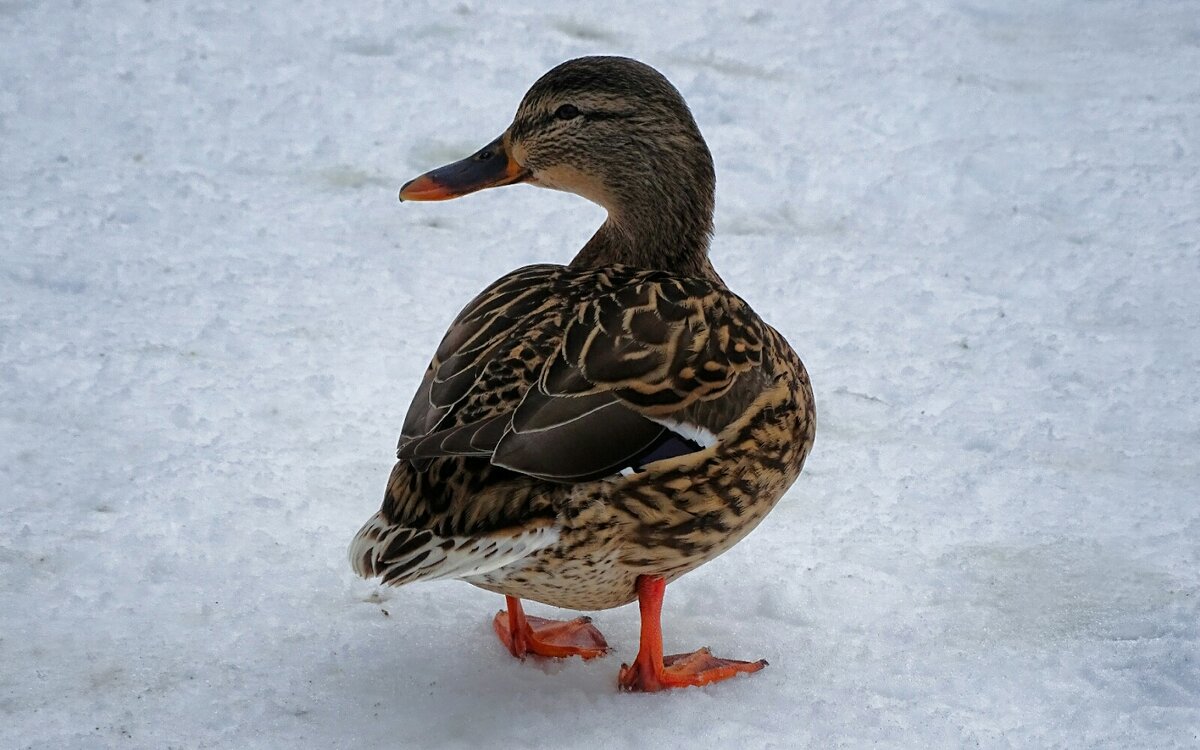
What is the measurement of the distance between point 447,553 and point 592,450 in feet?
1.10

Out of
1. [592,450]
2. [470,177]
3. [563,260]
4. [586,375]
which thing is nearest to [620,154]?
[470,177]

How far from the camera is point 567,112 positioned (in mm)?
3484

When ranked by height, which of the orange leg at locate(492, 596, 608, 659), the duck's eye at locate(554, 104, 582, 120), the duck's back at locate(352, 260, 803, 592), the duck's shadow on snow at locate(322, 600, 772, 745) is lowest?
the duck's shadow on snow at locate(322, 600, 772, 745)

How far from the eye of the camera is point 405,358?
4289mm

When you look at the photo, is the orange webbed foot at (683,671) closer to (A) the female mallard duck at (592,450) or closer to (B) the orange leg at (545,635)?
(A) the female mallard duck at (592,450)

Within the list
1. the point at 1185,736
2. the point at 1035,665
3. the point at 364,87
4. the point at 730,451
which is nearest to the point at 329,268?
the point at 364,87

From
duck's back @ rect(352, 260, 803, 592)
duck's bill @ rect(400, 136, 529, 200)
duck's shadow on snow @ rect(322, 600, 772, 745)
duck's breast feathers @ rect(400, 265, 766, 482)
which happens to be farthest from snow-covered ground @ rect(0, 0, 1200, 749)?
duck's bill @ rect(400, 136, 529, 200)

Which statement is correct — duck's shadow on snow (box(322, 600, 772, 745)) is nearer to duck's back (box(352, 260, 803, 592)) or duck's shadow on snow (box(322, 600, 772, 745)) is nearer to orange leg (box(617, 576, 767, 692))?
orange leg (box(617, 576, 767, 692))

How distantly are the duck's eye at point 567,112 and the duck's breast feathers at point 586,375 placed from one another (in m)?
0.57

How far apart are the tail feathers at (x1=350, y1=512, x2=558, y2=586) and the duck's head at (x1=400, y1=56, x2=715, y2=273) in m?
1.17

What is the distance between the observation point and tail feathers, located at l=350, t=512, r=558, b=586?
2.54 metres

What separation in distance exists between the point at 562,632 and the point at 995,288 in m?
2.37

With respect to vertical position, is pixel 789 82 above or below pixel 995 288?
above

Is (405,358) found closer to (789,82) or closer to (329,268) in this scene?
(329,268)
